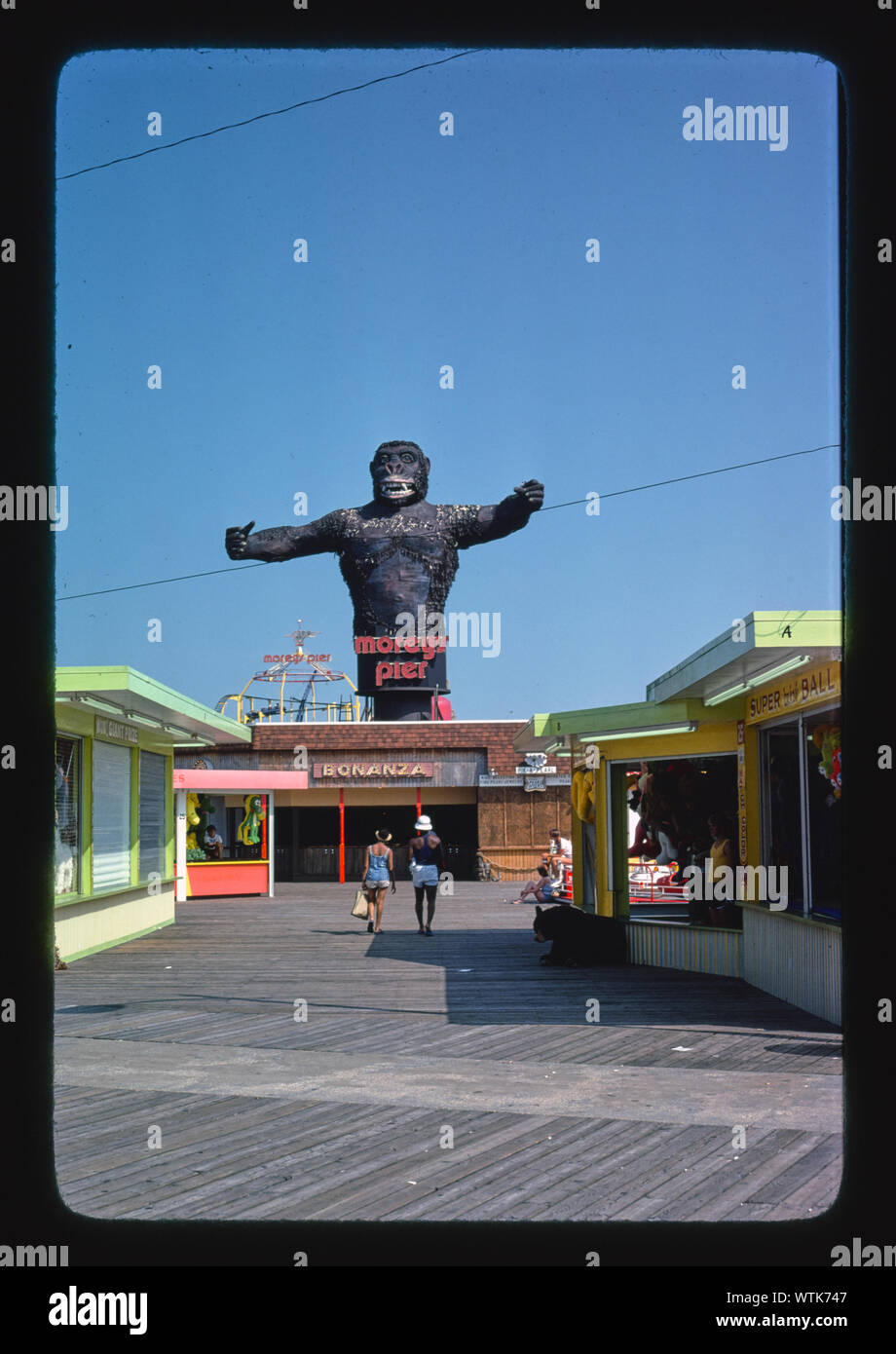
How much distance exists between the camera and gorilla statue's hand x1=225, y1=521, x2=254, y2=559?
45688 mm

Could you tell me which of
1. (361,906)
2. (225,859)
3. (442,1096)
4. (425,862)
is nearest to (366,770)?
(225,859)

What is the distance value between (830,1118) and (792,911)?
4.70m

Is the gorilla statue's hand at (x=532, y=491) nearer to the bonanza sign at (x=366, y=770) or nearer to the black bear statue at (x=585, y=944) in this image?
the bonanza sign at (x=366, y=770)

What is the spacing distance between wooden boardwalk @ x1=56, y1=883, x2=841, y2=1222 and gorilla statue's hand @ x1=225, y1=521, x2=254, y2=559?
3220 centimetres

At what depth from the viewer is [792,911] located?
461 inches

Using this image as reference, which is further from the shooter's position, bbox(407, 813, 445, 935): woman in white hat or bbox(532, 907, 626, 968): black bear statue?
bbox(407, 813, 445, 935): woman in white hat

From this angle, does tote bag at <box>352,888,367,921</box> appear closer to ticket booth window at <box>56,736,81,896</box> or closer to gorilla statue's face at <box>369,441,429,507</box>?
ticket booth window at <box>56,736,81,896</box>

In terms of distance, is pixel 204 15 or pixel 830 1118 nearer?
pixel 204 15

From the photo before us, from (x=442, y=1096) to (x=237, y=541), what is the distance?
3947 cm

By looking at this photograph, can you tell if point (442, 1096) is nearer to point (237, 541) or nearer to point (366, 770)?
point (366, 770)

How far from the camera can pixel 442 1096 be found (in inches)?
311

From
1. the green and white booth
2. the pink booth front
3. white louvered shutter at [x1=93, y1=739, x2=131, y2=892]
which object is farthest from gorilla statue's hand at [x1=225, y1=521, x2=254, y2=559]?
white louvered shutter at [x1=93, y1=739, x2=131, y2=892]
